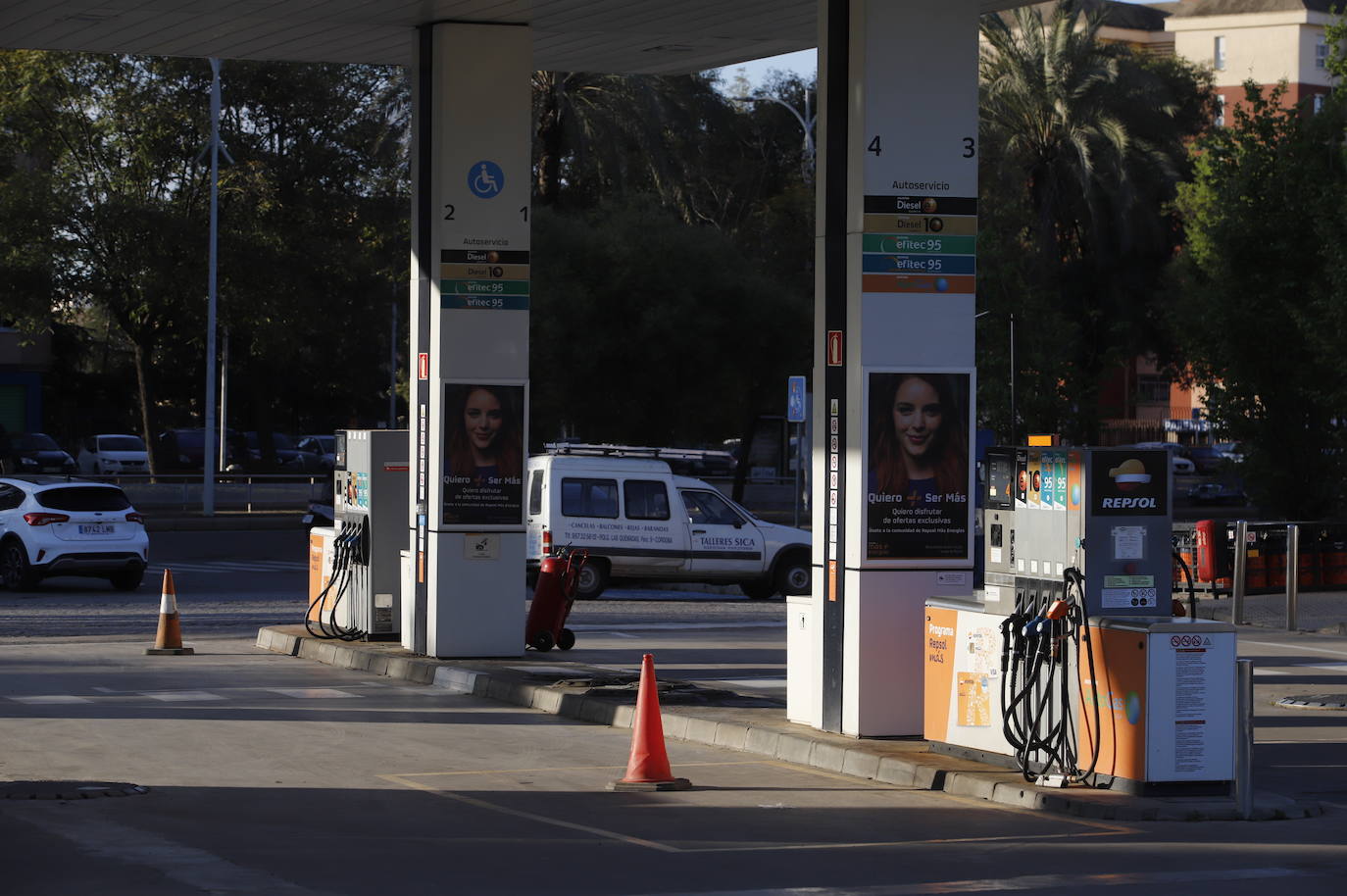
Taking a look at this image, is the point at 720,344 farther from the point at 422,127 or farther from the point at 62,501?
the point at 422,127

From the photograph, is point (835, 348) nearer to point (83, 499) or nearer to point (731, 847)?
point (731, 847)

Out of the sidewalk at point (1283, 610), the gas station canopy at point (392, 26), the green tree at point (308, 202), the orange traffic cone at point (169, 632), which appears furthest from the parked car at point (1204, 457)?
the orange traffic cone at point (169, 632)

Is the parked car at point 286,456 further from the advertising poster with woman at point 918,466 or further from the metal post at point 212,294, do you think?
the advertising poster with woman at point 918,466

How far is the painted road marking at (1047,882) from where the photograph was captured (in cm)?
795

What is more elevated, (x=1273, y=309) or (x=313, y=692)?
(x=1273, y=309)

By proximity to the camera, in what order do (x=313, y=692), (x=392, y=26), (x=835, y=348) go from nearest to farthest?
1. (x=835, y=348)
2. (x=313, y=692)
3. (x=392, y=26)

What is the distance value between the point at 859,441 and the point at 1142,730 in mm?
2950

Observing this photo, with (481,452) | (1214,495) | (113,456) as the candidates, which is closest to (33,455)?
(113,456)

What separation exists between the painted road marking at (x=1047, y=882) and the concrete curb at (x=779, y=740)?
1.38 metres

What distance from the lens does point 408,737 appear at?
12.9m

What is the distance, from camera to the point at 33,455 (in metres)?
53.7

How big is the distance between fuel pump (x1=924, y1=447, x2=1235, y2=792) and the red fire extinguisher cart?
765cm

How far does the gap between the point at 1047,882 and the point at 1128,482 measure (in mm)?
2855

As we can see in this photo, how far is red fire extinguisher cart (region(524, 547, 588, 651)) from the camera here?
1797 centimetres
